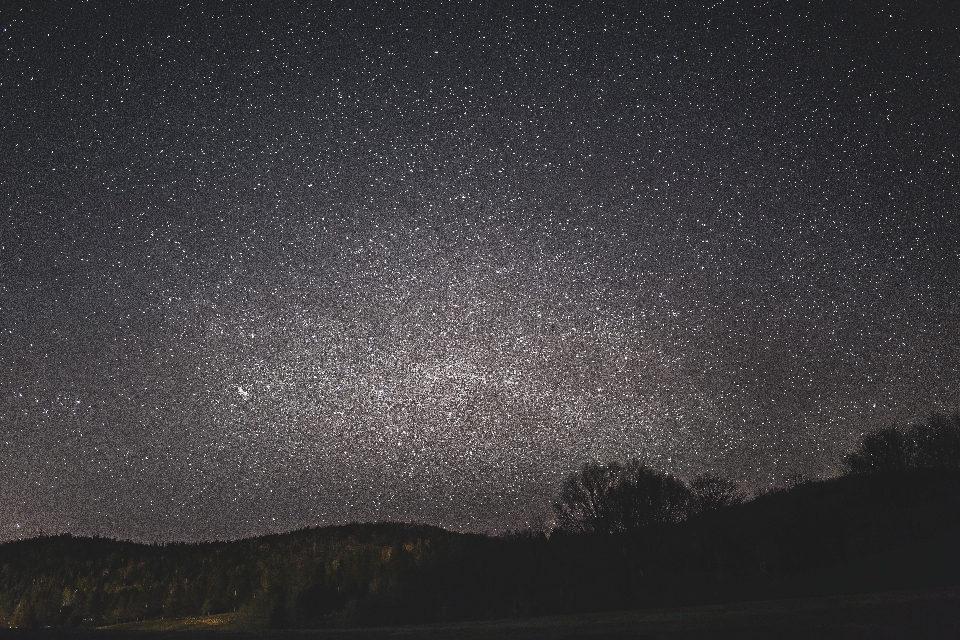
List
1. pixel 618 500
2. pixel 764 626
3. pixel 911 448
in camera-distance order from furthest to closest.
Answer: pixel 911 448 < pixel 618 500 < pixel 764 626

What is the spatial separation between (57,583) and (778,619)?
6260 cm

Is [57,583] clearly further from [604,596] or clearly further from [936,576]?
[936,576]

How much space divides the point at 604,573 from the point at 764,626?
16517mm

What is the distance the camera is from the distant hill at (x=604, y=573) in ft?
59.4

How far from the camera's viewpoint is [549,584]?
67.6ft

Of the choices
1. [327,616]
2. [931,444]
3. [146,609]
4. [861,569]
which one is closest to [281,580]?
[146,609]

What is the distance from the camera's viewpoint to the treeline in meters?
Result: 18.6

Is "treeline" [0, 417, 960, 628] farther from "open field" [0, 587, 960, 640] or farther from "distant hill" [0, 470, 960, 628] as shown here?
"open field" [0, 587, 960, 640]

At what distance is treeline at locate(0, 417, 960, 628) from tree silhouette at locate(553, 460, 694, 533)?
0.30 feet

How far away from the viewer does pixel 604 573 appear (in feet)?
71.1

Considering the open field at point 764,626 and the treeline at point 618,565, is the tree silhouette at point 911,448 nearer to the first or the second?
the treeline at point 618,565

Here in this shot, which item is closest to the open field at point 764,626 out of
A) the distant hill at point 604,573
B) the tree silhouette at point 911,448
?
the distant hill at point 604,573

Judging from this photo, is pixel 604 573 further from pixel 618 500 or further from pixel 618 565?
pixel 618 500

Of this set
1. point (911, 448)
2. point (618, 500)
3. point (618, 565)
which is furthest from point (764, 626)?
point (911, 448)
